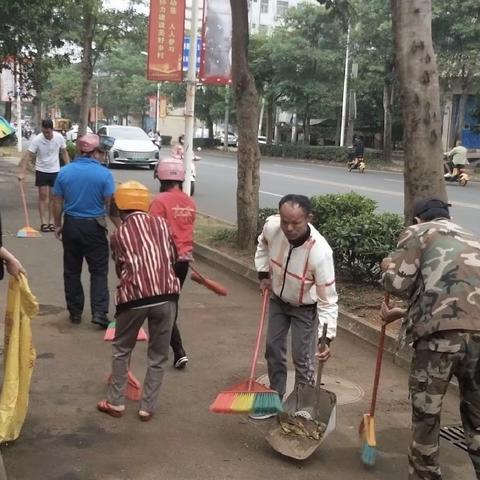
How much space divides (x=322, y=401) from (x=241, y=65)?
594 centimetres

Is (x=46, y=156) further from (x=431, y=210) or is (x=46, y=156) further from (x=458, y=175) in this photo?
(x=458, y=175)

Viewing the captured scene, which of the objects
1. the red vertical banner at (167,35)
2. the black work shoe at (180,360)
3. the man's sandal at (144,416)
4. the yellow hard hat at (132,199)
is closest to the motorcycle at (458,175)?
the red vertical banner at (167,35)

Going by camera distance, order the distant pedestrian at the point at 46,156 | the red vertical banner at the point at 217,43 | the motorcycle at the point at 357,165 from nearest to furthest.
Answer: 1. the red vertical banner at the point at 217,43
2. the distant pedestrian at the point at 46,156
3. the motorcycle at the point at 357,165

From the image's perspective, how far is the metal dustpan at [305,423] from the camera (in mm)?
3773

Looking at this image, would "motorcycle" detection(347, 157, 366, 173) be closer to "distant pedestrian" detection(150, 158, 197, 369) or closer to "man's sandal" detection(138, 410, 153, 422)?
→ "distant pedestrian" detection(150, 158, 197, 369)

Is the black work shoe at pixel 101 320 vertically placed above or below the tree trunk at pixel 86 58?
below

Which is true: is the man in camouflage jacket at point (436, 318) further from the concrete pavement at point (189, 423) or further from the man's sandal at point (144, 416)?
the man's sandal at point (144, 416)

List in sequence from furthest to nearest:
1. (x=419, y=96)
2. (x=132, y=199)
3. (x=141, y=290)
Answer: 1. (x=419, y=96)
2. (x=132, y=199)
3. (x=141, y=290)

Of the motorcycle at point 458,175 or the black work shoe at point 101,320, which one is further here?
the motorcycle at point 458,175

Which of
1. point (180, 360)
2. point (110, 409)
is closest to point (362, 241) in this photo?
point (180, 360)

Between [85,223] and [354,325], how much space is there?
2621 mm

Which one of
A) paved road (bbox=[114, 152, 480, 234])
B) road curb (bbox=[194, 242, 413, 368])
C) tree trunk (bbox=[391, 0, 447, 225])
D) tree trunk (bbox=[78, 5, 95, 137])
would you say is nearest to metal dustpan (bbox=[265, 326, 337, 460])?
road curb (bbox=[194, 242, 413, 368])

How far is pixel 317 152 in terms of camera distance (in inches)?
1542

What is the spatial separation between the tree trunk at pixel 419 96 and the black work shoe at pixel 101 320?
286 centimetres
